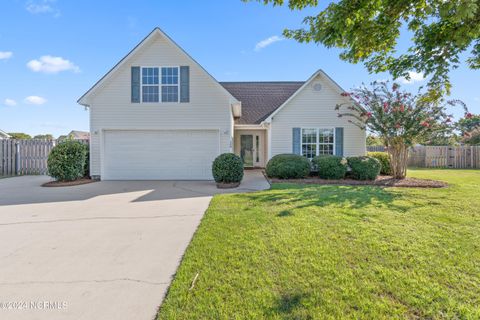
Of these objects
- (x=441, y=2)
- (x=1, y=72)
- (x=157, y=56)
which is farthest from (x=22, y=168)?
(x=441, y=2)

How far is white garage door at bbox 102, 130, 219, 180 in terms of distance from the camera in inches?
439

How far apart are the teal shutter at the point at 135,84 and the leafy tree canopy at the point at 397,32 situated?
7.77 metres

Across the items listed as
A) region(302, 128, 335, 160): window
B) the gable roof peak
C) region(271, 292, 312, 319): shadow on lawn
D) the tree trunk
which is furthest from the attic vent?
region(271, 292, 312, 319): shadow on lawn

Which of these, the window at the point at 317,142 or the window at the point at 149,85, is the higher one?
the window at the point at 149,85

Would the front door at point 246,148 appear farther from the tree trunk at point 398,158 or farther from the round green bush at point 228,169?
the tree trunk at point 398,158

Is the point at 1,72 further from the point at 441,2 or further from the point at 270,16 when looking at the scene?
the point at 441,2

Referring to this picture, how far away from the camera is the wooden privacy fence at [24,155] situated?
13.3 meters

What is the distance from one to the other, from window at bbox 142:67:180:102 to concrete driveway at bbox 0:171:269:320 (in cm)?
559

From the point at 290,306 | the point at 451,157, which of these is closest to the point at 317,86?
the point at 290,306

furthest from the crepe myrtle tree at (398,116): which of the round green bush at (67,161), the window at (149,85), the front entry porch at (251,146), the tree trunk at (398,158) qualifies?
the round green bush at (67,161)

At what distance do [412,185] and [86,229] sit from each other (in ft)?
37.0

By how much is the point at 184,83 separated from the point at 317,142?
7.54m

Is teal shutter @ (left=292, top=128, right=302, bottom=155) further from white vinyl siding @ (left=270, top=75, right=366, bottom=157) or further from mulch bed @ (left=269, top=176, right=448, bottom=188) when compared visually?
mulch bed @ (left=269, top=176, right=448, bottom=188)

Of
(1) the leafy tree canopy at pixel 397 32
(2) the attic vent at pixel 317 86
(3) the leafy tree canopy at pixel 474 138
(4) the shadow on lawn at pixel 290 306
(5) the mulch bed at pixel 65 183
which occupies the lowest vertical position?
(4) the shadow on lawn at pixel 290 306
